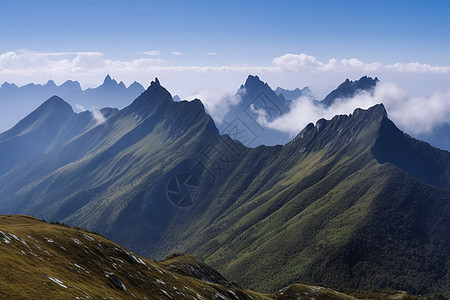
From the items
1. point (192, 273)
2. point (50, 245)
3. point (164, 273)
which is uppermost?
point (50, 245)

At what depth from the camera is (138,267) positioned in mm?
120688

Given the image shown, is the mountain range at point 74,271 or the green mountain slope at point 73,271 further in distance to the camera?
the mountain range at point 74,271

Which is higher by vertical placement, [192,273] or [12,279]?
[12,279]

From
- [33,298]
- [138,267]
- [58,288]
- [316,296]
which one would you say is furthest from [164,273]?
[316,296]

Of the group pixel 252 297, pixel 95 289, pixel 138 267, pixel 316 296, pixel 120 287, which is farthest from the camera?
pixel 316 296

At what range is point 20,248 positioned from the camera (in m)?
88.2

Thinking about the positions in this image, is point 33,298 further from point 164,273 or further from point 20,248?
point 164,273

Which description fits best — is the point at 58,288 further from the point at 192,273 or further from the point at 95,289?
the point at 192,273

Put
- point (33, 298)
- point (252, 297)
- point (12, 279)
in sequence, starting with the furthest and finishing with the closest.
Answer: point (252, 297), point (12, 279), point (33, 298)

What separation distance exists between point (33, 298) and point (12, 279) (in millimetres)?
8137

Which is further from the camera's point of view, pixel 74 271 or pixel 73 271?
pixel 74 271

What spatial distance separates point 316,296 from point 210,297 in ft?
251

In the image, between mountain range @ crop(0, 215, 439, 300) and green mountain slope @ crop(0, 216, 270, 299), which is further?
mountain range @ crop(0, 215, 439, 300)

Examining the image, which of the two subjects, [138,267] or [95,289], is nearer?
[95,289]
